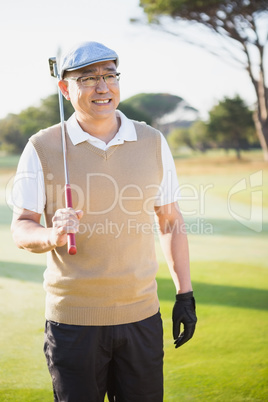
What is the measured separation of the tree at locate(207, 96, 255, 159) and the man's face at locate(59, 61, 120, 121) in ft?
95.7

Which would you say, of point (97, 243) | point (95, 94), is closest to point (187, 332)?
point (97, 243)

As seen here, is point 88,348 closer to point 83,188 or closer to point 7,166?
point 83,188

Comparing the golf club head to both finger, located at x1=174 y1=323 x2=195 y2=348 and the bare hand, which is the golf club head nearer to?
the bare hand

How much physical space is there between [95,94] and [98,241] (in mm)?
589

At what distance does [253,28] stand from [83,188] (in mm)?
21630

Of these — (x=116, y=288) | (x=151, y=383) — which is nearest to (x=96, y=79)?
(x=116, y=288)

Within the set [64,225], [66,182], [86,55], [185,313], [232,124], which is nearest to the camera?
[64,225]

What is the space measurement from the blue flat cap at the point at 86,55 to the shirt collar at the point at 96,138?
8.9 inches

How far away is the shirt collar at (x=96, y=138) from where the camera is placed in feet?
6.78

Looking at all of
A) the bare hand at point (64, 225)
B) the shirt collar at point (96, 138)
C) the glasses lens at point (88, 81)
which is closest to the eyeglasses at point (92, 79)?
the glasses lens at point (88, 81)

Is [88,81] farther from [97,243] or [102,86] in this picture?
[97,243]

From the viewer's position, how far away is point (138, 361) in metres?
2.05

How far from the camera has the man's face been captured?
208cm

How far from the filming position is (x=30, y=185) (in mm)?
1965
